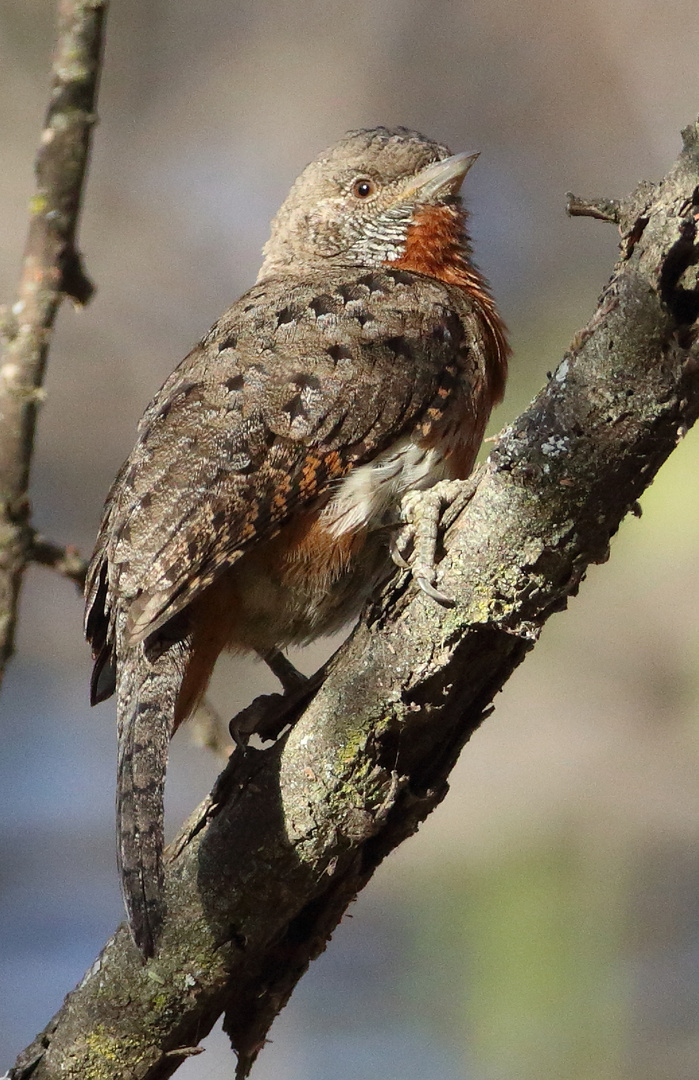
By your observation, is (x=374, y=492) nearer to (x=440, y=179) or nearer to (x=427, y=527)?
(x=427, y=527)

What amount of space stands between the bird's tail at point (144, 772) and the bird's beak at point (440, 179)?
225 cm

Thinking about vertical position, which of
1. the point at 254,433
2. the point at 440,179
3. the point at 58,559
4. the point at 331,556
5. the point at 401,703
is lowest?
the point at 401,703

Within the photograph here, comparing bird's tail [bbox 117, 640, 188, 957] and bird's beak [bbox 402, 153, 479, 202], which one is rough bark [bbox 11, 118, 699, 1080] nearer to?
bird's tail [bbox 117, 640, 188, 957]

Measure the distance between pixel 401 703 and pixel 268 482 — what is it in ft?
2.79

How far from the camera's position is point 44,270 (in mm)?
4312

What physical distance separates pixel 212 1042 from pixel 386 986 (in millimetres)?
1131

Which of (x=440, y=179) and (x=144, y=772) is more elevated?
(x=440, y=179)

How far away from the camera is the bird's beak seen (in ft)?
16.3

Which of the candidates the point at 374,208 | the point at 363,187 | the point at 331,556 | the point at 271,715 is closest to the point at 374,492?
the point at 331,556

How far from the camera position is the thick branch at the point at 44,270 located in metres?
4.23

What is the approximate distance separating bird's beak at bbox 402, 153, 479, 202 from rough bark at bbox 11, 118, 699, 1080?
6.96 feet

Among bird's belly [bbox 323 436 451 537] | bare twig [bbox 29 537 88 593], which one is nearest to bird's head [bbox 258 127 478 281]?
bird's belly [bbox 323 436 451 537]

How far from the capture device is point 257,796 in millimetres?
3393

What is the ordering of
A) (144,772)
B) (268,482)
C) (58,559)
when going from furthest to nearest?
(58,559) < (268,482) < (144,772)
